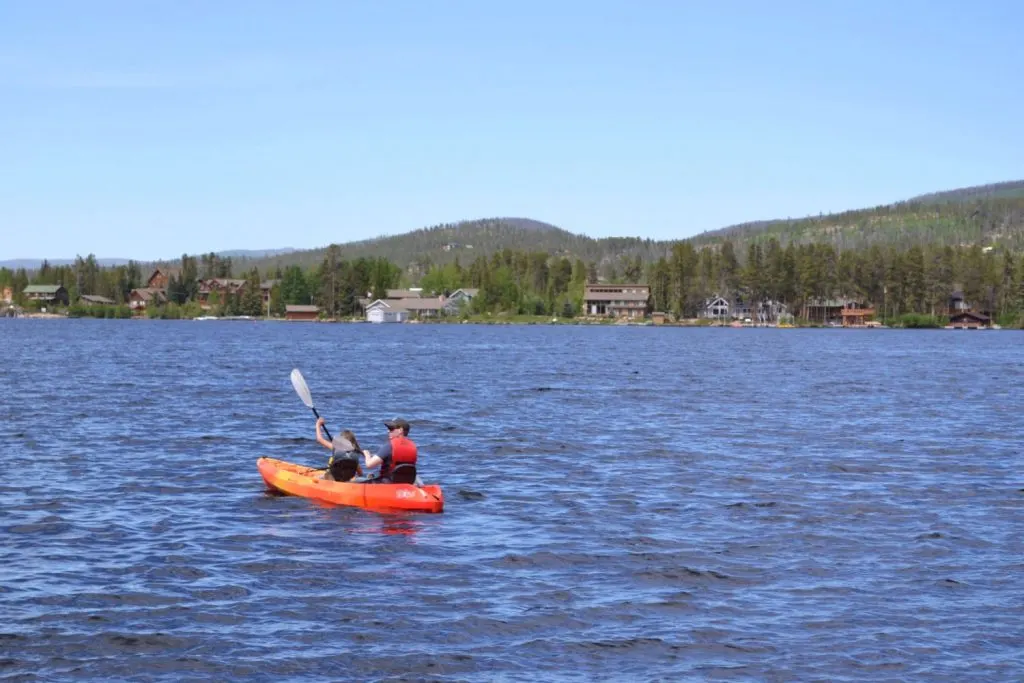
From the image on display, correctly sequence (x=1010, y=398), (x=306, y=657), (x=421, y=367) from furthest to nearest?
(x=421, y=367), (x=1010, y=398), (x=306, y=657)

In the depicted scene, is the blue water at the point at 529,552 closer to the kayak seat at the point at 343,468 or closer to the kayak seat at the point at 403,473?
the kayak seat at the point at 343,468

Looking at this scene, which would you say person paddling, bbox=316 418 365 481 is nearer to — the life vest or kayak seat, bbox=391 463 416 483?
the life vest

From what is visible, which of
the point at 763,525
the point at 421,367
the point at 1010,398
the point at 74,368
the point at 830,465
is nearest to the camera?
the point at 763,525

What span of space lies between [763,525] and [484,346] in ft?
322

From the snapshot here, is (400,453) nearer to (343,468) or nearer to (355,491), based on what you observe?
(355,491)

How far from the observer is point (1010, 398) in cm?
5519

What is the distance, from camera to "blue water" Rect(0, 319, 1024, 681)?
14258 mm

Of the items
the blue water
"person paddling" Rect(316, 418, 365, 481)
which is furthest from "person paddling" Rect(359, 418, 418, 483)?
the blue water

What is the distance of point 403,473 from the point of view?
2352cm

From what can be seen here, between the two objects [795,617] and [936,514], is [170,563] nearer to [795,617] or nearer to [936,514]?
[795,617]

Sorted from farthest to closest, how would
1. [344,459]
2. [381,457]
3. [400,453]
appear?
[344,459] → [381,457] → [400,453]

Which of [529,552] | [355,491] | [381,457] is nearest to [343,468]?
[355,491]

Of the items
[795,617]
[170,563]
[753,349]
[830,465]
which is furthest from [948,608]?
[753,349]

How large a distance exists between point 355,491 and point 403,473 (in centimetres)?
103
